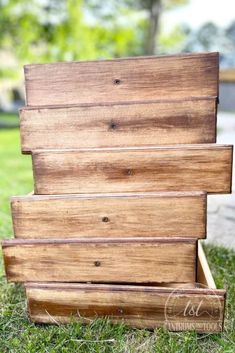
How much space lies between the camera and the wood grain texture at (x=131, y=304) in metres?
1.27

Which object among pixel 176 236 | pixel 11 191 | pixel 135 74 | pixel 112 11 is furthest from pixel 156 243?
pixel 112 11

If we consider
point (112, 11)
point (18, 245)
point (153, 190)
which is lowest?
point (18, 245)

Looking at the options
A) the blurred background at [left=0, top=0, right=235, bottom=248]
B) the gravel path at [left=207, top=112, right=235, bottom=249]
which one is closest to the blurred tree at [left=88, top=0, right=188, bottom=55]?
the blurred background at [left=0, top=0, right=235, bottom=248]

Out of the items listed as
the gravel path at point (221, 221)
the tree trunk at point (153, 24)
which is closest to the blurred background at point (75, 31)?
the tree trunk at point (153, 24)

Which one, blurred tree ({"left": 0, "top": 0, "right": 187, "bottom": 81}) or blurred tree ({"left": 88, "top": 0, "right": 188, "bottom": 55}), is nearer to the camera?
blurred tree ({"left": 0, "top": 0, "right": 187, "bottom": 81})

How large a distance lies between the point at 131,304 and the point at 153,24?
12821 millimetres

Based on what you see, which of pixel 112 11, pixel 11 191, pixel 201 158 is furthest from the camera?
pixel 112 11

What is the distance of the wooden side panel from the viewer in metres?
1.27

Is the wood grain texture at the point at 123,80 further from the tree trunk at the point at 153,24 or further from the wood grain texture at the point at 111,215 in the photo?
the tree trunk at the point at 153,24

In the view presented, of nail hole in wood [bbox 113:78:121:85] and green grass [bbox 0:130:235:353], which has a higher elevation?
nail hole in wood [bbox 113:78:121:85]

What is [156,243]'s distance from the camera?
4.26 feet

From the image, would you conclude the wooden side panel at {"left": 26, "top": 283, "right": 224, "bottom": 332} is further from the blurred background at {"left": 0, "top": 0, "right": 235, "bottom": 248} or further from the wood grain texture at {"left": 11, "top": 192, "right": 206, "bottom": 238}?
the blurred background at {"left": 0, "top": 0, "right": 235, "bottom": 248}

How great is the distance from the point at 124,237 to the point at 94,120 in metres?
0.42

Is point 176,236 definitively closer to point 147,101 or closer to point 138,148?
point 138,148
